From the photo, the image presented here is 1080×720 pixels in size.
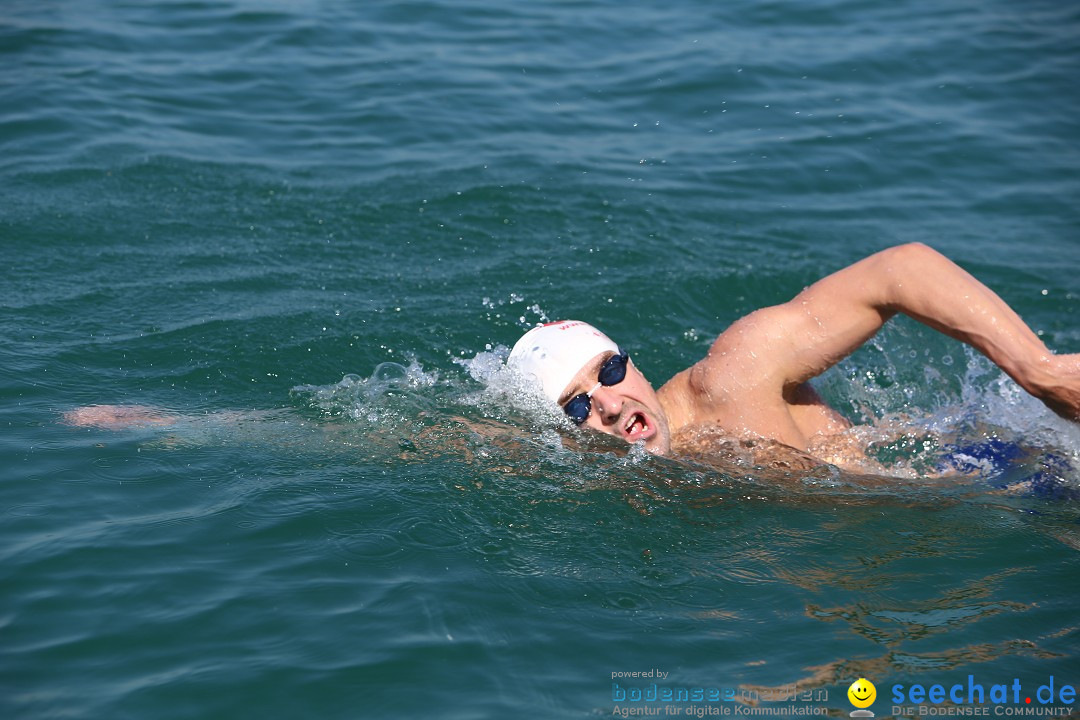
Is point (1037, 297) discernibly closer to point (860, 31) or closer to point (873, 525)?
point (873, 525)

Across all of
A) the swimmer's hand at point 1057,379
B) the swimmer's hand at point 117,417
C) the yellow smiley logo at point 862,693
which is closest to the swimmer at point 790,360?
the swimmer's hand at point 1057,379

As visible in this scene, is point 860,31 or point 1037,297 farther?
point 860,31

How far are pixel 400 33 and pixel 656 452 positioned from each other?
9382 mm

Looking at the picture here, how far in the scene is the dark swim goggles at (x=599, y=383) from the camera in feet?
18.9

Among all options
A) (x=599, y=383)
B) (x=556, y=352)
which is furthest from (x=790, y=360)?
(x=556, y=352)

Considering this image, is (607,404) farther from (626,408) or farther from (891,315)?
(891,315)

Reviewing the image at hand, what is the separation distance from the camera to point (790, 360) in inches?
→ 216

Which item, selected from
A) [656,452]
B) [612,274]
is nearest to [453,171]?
[612,274]

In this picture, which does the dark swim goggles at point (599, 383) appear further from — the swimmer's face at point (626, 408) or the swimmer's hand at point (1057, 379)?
the swimmer's hand at point (1057, 379)

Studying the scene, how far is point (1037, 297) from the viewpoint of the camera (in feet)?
28.1

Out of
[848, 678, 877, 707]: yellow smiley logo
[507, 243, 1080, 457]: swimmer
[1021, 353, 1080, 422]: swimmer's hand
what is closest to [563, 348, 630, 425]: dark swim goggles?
[507, 243, 1080, 457]: swimmer

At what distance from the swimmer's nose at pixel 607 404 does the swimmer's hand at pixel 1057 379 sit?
6.09 ft

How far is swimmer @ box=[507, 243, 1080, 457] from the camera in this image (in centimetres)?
480

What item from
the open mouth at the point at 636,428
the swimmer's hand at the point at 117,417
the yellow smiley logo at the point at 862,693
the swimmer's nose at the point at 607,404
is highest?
the swimmer's nose at the point at 607,404
